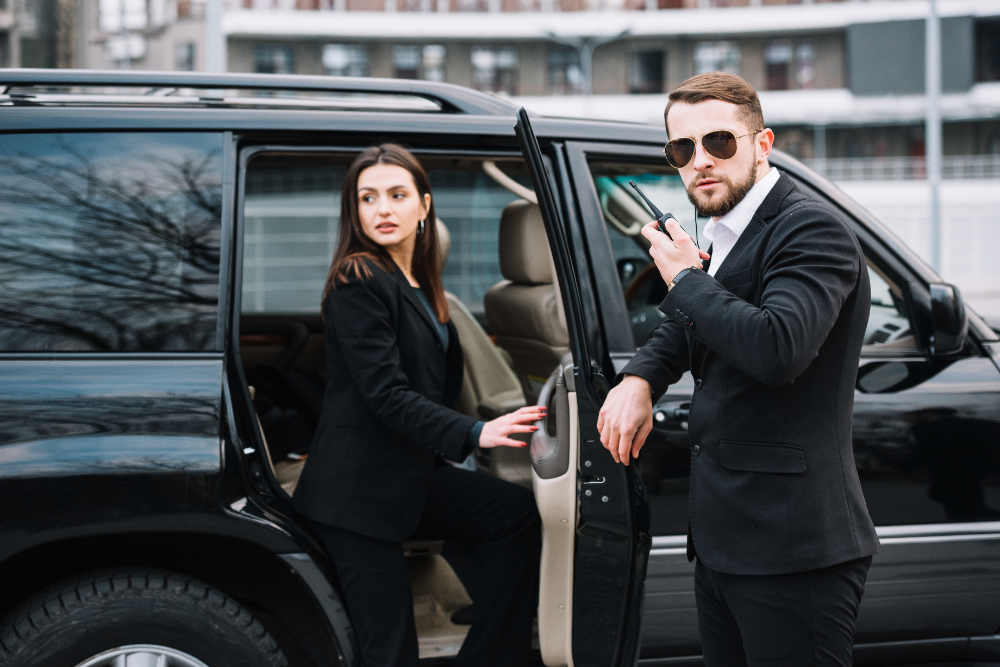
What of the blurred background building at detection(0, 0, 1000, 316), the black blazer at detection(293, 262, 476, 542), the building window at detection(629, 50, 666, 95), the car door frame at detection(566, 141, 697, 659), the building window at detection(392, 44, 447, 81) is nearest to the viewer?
the black blazer at detection(293, 262, 476, 542)

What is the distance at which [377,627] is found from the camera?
2.21m

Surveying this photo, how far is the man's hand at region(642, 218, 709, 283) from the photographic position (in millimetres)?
1604

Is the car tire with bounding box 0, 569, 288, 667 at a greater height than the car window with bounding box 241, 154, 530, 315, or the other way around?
the car window with bounding box 241, 154, 530, 315

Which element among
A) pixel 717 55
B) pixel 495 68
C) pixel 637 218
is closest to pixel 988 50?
pixel 717 55

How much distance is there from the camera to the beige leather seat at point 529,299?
9.80ft

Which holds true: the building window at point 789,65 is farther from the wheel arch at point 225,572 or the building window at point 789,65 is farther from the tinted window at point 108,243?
the wheel arch at point 225,572

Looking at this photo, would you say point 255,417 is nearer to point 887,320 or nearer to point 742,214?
point 742,214

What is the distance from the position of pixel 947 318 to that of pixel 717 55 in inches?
1326

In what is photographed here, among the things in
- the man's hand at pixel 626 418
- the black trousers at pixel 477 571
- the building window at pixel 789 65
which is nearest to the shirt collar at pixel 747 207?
the man's hand at pixel 626 418

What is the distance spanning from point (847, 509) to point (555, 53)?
34.2 metres

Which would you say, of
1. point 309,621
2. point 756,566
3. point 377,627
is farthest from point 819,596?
point 309,621

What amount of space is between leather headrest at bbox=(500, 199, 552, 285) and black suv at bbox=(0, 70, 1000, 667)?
304mm

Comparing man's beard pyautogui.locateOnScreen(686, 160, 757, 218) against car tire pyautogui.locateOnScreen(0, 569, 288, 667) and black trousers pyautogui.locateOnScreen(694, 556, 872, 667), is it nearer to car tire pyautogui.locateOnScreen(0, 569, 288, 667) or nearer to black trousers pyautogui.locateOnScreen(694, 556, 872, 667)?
black trousers pyautogui.locateOnScreen(694, 556, 872, 667)

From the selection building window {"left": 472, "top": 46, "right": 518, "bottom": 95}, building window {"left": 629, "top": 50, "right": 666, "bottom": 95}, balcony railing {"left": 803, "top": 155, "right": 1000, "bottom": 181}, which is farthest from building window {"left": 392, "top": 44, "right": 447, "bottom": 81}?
balcony railing {"left": 803, "top": 155, "right": 1000, "bottom": 181}
